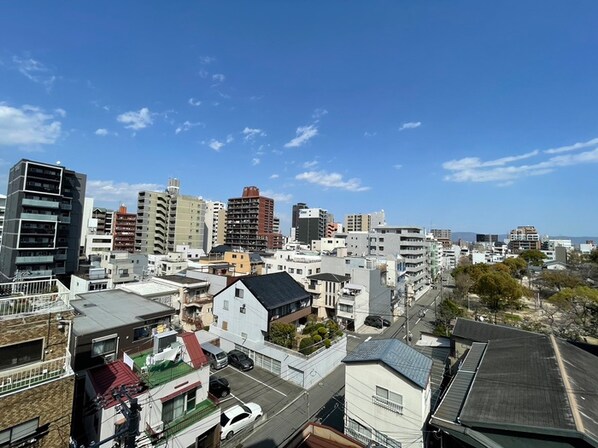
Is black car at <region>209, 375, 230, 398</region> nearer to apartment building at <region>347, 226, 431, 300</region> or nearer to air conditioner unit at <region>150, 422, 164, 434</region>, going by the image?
air conditioner unit at <region>150, 422, 164, 434</region>

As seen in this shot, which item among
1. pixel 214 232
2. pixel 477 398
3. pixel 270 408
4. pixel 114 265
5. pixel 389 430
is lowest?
pixel 270 408

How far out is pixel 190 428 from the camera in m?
12.3

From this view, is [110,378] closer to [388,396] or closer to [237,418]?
[237,418]

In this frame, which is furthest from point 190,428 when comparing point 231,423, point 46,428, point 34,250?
point 34,250

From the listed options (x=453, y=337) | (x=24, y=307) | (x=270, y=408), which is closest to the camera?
(x=24, y=307)

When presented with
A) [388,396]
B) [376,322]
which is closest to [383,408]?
[388,396]

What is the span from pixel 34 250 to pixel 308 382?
45.0 m

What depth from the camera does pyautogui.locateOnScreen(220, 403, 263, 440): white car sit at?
48.2 ft

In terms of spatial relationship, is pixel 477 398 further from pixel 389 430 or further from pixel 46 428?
pixel 46 428

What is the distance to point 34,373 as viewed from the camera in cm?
844

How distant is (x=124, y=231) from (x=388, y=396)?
86.2 m

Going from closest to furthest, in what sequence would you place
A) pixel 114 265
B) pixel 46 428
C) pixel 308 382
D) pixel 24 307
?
pixel 46 428
pixel 24 307
pixel 308 382
pixel 114 265

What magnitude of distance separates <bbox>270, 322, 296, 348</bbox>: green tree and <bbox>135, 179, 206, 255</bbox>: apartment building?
194 ft

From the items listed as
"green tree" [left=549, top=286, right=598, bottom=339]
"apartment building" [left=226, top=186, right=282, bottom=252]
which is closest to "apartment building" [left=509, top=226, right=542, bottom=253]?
"green tree" [left=549, top=286, right=598, bottom=339]
